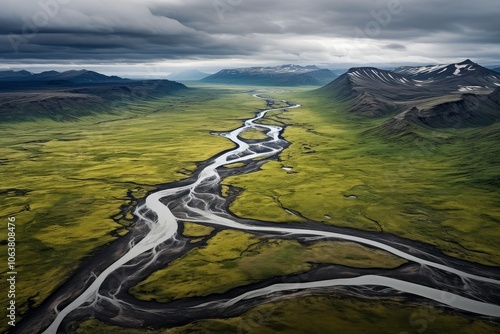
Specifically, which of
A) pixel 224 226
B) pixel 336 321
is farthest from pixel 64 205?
pixel 336 321

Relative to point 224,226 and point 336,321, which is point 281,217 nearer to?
point 224,226

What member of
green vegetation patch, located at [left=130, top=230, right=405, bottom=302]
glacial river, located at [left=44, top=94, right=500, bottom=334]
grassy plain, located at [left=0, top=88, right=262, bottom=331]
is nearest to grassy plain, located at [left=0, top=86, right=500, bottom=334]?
green vegetation patch, located at [left=130, top=230, right=405, bottom=302]

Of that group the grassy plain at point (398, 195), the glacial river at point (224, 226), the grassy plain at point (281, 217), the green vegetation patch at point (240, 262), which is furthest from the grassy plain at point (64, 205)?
the grassy plain at point (398, 195)

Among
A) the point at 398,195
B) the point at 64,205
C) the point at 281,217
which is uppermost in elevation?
the point at 398,195

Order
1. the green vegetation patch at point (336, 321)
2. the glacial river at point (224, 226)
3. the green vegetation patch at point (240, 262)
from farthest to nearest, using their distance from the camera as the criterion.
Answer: the green vegetation patch at point (240, 262) < the glacial river at point (224, 226) < the green vegetation patch at point (336, 321)

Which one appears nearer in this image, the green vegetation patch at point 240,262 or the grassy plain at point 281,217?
the grassy plain at point 281,217

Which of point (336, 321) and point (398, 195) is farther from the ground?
point (336, 321)

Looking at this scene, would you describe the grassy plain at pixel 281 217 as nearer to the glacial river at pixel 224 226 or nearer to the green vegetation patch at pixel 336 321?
the green vegetation patch at pixel 336 321

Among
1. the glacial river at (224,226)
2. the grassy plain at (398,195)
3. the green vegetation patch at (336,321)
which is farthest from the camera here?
the grassy plain at (398,195)

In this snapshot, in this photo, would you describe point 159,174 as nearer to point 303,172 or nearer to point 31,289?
point 303,172

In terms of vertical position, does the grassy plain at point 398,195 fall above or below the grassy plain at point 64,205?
above
